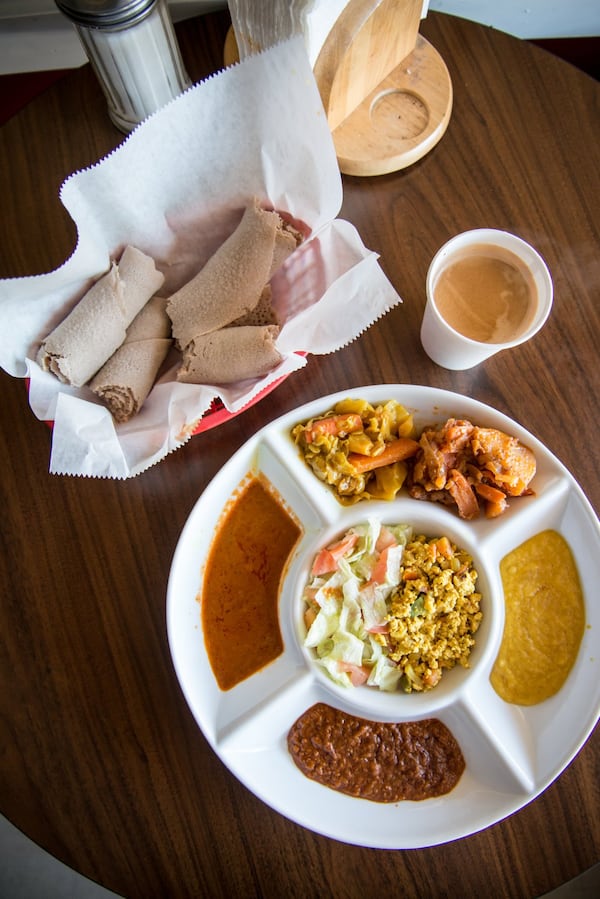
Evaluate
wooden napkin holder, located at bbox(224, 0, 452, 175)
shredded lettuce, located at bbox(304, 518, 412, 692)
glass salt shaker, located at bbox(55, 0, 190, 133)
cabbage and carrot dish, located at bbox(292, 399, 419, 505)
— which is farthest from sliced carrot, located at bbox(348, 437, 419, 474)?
glass salt shaker, located at bbox(55, 0, 190, 133)

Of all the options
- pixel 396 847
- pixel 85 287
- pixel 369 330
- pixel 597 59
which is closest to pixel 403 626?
pixel 396 847

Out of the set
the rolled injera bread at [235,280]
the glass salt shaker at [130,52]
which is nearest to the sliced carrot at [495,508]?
the rolled injera bread at [235,280]

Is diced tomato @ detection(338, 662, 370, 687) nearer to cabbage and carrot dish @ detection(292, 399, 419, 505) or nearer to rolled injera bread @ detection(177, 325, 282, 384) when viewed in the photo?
cabbage and carrot dish @ detection(292, 399, 419, 505)

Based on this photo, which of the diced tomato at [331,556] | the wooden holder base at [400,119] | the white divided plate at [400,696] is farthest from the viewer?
the wooden holder base at [400,119]

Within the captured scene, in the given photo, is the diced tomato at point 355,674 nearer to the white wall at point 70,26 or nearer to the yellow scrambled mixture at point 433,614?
the yellow scrambled mixture at point 433,614

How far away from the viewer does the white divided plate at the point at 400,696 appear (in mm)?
1179

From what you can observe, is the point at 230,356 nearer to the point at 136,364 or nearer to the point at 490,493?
the point at 136,364

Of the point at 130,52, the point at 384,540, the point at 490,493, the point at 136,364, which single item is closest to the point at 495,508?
the point at 490,493

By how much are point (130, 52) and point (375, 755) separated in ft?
4.90

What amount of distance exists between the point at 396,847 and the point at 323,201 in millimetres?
1237

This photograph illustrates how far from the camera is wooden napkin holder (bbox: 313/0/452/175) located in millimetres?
1379

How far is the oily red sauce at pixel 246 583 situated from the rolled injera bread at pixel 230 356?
225mm

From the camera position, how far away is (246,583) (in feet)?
4.39

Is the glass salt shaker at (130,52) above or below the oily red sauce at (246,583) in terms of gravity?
above
